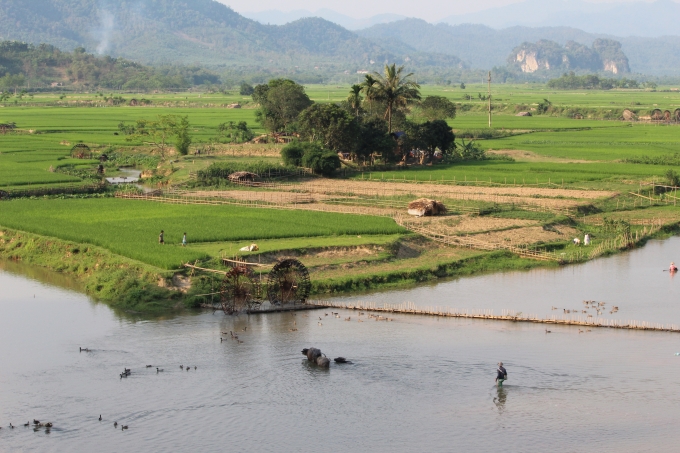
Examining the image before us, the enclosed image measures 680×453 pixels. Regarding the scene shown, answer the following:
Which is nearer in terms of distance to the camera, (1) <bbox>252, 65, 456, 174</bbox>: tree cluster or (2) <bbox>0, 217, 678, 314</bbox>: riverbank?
(2) <bbox>0, 217, 678, 314</bbox>: riverbank

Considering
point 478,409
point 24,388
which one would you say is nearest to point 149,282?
point 24,388

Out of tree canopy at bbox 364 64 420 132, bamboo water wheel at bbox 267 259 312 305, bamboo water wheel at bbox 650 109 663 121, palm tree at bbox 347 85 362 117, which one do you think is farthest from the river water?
bamboo water wheel at bbox 650 109 663 121

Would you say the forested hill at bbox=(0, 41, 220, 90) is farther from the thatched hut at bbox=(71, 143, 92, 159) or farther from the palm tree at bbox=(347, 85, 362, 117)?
the palm tree at bbox=(347, 85, 362, 117)

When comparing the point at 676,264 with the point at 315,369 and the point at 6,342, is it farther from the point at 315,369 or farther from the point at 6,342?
the point at 6,342

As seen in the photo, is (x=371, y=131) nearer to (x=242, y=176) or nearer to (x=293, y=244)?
(x=242, y=176)

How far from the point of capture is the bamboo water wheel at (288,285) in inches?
1102

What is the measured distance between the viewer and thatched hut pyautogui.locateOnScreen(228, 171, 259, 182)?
51094mm

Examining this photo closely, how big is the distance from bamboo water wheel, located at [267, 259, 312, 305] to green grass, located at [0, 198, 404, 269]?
3552 mm

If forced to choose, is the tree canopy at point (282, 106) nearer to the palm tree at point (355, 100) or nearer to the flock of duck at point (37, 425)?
the palm tree at point (355, 100)

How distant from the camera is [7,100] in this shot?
129 meters

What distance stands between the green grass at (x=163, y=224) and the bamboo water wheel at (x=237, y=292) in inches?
117

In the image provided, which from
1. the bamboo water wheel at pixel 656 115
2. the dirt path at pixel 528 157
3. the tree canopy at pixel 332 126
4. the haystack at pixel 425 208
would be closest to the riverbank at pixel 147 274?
the haystack at pixel 425 208

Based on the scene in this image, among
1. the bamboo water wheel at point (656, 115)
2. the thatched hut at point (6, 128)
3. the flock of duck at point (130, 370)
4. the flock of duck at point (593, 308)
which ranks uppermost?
the thatched hut at point (6, 128)

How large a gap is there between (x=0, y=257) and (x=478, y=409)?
22581 millimetres
